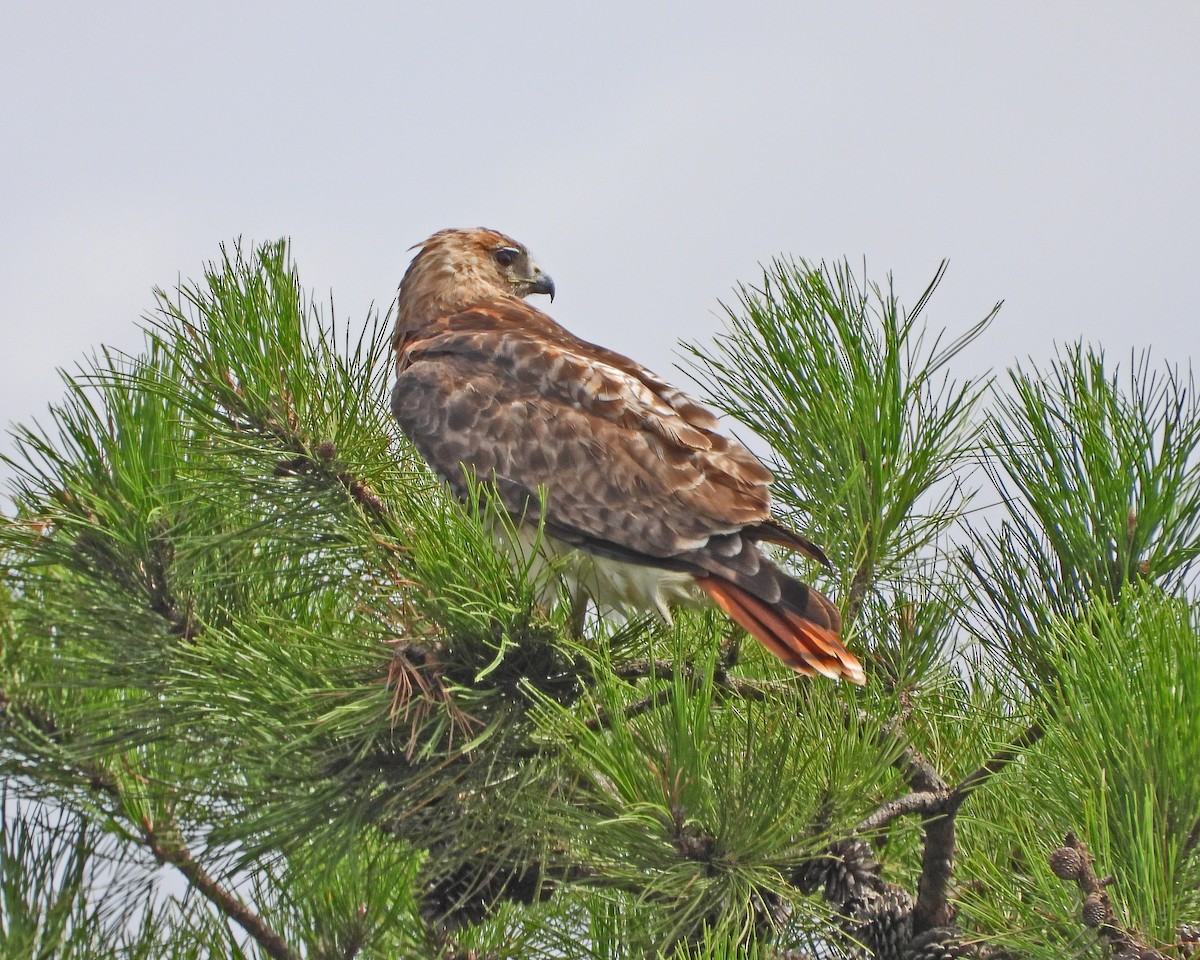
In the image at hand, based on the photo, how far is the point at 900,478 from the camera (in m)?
2.35

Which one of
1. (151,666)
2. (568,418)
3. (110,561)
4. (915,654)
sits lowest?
(151,666)

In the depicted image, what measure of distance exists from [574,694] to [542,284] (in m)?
2.42

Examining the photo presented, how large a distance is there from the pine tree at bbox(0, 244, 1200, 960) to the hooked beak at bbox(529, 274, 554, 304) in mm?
1716

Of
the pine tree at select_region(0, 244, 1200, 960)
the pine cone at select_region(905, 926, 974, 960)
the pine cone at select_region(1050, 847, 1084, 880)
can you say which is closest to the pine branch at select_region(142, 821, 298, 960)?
the pine tree at select_region(0, 244, 1200, 960)

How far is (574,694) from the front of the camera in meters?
2.03

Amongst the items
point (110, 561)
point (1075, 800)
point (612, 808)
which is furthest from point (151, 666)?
point (1075, 800)

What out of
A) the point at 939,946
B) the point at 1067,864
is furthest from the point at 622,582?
the point at 1067,864

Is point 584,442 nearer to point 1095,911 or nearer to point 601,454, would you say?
point 601,454

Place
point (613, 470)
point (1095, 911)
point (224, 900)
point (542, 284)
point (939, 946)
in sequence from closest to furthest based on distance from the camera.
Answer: point (1095, 911)
point (939, 946)
point (224, 900)
point (613, 470)
point (542, 284)

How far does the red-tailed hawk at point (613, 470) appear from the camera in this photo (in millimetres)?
2320

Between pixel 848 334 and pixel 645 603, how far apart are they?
25.8 inches


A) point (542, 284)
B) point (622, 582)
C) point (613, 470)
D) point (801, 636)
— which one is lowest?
point (801, 636)

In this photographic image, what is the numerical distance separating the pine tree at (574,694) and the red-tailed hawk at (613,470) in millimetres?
107

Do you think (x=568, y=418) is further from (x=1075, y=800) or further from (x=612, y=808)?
(x=1075, y=800)
